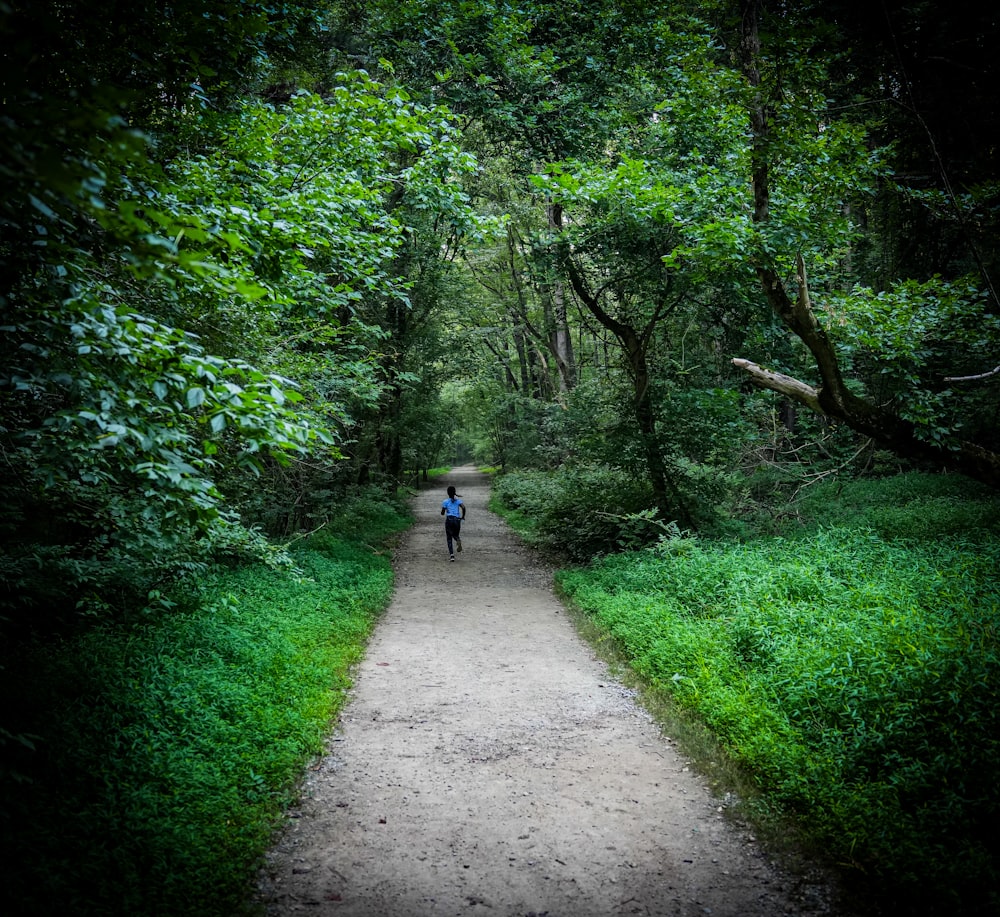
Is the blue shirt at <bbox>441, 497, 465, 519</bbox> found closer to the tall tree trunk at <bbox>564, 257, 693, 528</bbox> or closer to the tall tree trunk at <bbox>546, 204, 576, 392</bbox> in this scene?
the tall tree trunk at <bbox>564, 257, 693, 528</bbox>

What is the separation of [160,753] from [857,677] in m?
5.27

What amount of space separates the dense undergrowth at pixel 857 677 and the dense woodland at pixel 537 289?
0.04 meters

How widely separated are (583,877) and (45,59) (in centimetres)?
600

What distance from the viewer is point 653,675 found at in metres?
6.34

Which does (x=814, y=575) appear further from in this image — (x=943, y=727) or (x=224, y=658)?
(x=224, y=658)

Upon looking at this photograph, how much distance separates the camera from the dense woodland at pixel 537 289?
3.15 m

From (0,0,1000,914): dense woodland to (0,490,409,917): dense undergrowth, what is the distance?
0.03 m

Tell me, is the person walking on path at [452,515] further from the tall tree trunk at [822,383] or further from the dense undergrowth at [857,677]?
the tall tree trunk at [822,383]

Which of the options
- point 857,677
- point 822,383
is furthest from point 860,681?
point 822,383

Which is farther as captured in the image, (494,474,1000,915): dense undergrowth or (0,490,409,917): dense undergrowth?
(494,474,1000,915): dense undergrowth

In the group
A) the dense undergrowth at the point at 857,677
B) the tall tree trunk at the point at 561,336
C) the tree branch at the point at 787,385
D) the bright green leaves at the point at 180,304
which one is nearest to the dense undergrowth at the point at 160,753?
the bright green leaves at the point at 180,304

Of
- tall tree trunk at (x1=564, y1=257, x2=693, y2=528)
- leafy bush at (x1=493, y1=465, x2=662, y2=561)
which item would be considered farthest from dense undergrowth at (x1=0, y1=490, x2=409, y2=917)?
tall tree trunk at (x1=564, y1=257, x2=693, y2=528)

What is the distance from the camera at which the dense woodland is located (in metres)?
3.15

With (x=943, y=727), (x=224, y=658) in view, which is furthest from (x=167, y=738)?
(x=943, y=727)
